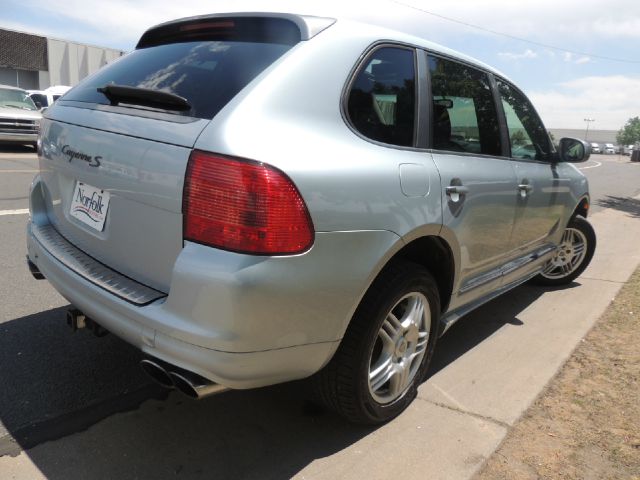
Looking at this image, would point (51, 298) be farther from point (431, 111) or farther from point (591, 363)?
point (591, 363)

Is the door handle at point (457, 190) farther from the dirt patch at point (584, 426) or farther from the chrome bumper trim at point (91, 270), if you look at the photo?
the chrome bumper trim at point (91, 270)

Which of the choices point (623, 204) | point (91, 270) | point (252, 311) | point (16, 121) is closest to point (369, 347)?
point (252, 311)

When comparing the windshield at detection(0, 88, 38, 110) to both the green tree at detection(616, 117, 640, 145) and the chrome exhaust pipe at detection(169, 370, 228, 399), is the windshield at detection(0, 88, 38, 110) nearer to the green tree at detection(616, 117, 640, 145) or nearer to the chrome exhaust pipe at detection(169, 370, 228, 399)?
the chrome exhaust pipe at detection(169, 370, 228, 399)

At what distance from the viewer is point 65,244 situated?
2637 millimetres

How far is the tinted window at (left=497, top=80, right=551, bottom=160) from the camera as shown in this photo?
12.2 ft

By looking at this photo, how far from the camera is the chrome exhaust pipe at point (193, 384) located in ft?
6.56

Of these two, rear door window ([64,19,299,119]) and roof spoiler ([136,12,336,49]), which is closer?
rear door window ([64,19,299,119])

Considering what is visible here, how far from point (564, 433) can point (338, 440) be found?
1175 mm

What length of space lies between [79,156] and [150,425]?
4.35ft

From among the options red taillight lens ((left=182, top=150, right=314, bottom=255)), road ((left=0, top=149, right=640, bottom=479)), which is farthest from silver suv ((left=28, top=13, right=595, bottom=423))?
road ((left=0, top=149, right=640, bottom=479))

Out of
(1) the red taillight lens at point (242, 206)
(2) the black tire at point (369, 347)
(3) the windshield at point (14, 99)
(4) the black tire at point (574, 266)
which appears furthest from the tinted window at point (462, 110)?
(3) the windshield at point (14, 99)

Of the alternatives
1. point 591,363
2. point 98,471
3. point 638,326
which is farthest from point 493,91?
point 98,471

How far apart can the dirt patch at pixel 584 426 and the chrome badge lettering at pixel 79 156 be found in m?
2.18

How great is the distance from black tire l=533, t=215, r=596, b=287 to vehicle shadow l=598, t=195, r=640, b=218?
667 centimetres
